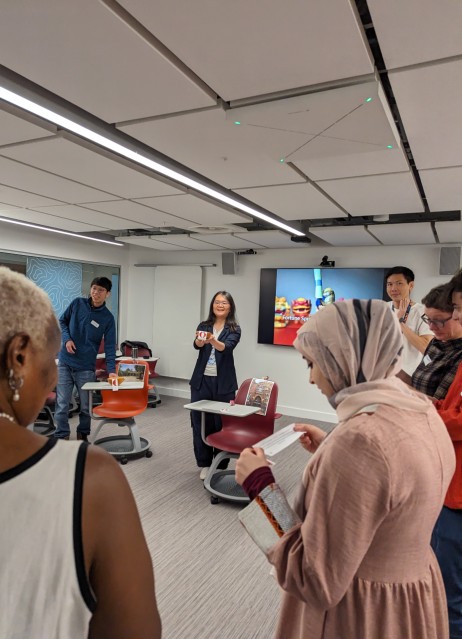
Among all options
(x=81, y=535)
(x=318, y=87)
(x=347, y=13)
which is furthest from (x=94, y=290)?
(x=81, y=535)

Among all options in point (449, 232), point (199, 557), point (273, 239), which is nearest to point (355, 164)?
point (449, 232)

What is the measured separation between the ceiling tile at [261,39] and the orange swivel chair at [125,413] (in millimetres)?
3090

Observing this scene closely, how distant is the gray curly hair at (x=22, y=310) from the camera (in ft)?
2.16

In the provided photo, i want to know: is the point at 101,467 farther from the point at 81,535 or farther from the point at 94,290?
the point at 94,290

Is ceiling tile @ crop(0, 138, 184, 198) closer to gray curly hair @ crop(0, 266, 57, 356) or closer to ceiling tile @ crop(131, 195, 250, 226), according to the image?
ceiling tile @ crop(131, 195, 250, 226)

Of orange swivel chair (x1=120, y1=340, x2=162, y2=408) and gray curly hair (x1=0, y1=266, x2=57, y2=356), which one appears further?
orange swivel chair (x1=120, y1=340, x2=162, y2=408)

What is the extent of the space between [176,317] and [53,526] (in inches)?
248

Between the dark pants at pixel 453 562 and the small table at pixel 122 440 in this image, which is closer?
the dark pants at pixel 453 562

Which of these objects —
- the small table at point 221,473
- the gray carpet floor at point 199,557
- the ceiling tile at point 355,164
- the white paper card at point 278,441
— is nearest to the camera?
the white paper card at point 278,441

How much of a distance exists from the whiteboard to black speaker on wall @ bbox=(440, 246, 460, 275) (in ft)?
11.7

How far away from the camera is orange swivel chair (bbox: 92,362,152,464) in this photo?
405cm

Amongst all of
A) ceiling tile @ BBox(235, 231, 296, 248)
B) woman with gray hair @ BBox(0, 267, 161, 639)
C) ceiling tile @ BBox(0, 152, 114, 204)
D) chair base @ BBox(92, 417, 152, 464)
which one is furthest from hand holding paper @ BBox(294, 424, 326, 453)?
ceiling tile @ BBox(235, 231, 296, 248)

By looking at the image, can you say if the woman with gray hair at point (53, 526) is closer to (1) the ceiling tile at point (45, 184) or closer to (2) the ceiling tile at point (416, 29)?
(2) the ceiling tile at point (416, 29)

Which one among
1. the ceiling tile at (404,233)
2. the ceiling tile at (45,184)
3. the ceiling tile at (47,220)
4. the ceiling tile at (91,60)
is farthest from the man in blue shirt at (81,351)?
the ceiling tile at (404,233)
